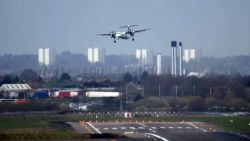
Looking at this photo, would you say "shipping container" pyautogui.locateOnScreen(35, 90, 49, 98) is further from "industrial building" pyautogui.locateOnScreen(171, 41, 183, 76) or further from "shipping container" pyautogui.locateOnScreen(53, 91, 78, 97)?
"industrial building" pyautogui.locateOnScreen(171, 41, 183, 76)

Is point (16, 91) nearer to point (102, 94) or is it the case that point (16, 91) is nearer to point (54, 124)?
point (102, 94)

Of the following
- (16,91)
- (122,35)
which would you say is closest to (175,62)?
(16,91)

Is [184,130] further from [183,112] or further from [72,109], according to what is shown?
[72,109]

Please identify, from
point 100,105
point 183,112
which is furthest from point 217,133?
point 100,105

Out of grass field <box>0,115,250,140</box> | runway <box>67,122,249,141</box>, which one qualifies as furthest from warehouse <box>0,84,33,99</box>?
runway <box>67,122,249,141</box>

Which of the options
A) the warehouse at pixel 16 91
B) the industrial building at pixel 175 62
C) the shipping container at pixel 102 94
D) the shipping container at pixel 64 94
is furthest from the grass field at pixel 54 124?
the industrial building at pixel 175 62
